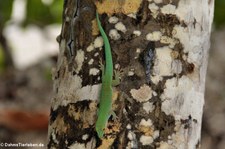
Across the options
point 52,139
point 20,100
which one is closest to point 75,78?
point 52,139

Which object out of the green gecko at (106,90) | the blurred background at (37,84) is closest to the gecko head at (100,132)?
the green gecko at (106,90)

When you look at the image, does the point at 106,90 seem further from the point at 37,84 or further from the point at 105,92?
the point at 37,84

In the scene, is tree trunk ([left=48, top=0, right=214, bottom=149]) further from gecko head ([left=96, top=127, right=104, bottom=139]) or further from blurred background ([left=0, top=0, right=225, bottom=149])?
blurred background ([left=0, top=0, right=225, bottom=149])

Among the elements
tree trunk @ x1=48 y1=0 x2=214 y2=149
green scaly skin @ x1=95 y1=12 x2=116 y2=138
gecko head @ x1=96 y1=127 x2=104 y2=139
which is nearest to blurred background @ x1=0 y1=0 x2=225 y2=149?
tree trunk @ x1=48 y1=0 x2=214 y2=149

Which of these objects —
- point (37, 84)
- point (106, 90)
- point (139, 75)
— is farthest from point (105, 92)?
point (37, 84)

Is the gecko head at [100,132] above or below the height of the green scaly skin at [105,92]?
below

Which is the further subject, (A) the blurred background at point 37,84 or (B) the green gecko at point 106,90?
(A) the blurred background at point 37,84

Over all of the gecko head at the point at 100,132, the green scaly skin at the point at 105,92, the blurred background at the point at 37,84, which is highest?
the blurred background at the point at 37,84

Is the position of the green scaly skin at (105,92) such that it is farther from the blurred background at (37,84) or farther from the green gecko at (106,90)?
the blurred background at (37,84)
